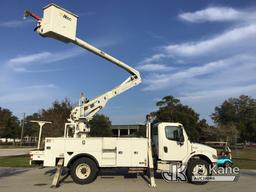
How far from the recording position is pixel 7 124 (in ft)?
281

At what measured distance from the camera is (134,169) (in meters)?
15.5

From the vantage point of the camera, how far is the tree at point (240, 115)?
3782 inches

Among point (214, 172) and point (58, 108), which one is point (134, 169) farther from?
point (58, 108)

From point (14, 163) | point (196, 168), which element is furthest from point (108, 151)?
point (14, 163)

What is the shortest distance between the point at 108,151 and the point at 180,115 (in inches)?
2011

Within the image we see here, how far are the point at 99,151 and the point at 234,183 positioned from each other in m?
5.83

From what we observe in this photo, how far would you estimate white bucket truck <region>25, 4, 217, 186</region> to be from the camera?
15172mm

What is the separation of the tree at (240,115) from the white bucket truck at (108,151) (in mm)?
83496

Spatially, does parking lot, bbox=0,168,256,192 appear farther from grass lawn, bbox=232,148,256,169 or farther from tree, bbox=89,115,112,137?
tree, bbox=89,115,112,137

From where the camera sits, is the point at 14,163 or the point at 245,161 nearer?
the point at 14,163

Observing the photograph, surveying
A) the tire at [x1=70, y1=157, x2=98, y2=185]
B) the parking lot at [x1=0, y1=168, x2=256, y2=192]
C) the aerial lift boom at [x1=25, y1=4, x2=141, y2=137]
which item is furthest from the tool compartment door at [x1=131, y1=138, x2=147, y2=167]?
the aerial lift boom at [x1=25, y1=4, x2=141, y2=137]

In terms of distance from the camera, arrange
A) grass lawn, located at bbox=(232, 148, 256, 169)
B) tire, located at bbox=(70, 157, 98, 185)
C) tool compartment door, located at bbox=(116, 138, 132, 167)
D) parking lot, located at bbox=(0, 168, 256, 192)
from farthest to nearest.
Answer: grass lawn, located at bbox=(232, 148, 256, 169) < tool compartment door, located at bbox=(116, 138, 132, 167) < tire, located at bbox=(70, 157, 98, 185) < parking lot, located at bbox=(0, 168, 256, 192)

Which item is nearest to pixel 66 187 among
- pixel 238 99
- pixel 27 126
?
pixel 27 126

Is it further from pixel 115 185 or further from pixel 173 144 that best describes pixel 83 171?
pixel 173 144
